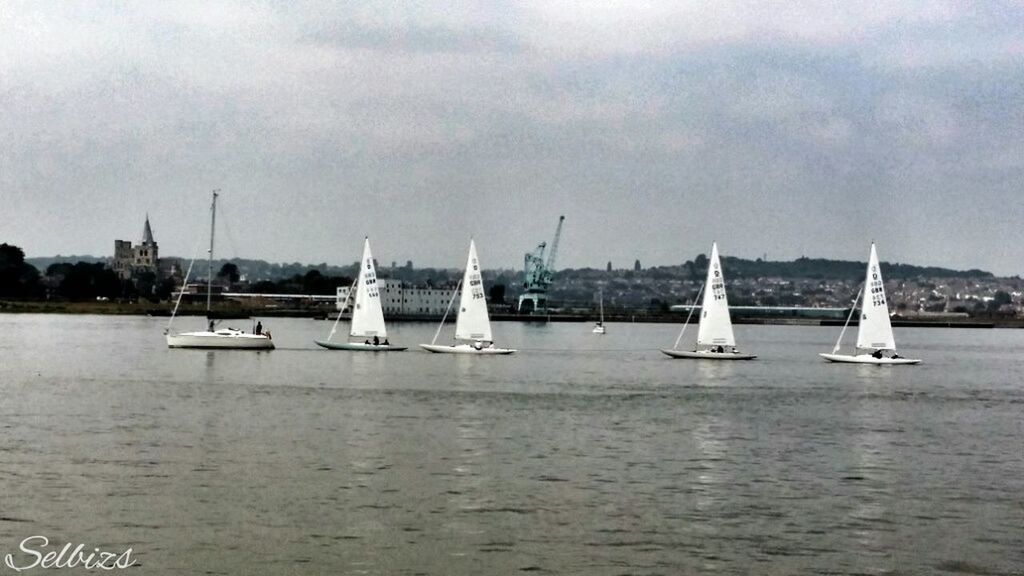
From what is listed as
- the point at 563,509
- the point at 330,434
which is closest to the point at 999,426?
the point at 330,434

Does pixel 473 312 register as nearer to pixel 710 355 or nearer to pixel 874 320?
pixel 710 355

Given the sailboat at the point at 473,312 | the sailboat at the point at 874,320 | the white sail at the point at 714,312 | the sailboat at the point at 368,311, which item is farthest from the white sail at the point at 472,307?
the sailboat at the point at 874,320

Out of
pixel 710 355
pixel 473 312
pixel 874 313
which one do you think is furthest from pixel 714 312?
pixel 473 312

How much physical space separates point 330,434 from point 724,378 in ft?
120

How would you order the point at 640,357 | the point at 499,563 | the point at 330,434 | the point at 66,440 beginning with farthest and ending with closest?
the point at 640,357 < the point at 330,434 < the point at 66,440 < the point at 499,563

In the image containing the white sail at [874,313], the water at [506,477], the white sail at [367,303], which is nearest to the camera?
the water at [506,477]

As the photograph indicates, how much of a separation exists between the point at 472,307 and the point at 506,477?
54.7m

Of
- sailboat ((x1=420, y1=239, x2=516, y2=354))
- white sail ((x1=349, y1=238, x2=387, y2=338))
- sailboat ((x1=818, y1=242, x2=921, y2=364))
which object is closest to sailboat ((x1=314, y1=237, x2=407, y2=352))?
white sail ((x1=349, y1=238, x2=387, y2=338))

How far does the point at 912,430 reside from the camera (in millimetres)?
44688

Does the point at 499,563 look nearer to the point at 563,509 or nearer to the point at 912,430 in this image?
the point at 563,509

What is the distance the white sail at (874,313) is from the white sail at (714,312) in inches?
318

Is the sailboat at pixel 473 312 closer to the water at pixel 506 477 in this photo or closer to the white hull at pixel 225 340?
the white hull at pixel 225 340

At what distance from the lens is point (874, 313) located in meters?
81.8

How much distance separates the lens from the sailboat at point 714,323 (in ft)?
272
